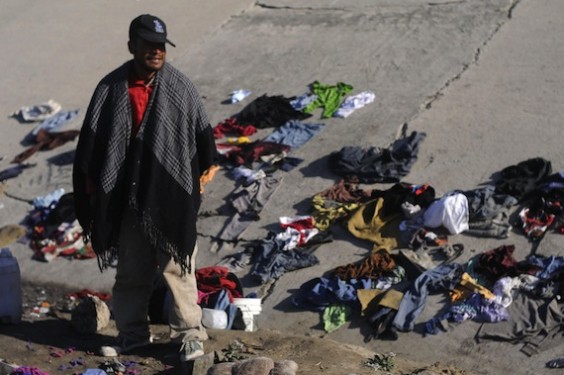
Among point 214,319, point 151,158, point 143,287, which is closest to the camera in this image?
point 151,158

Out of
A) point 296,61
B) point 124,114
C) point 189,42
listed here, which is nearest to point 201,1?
point 189,42

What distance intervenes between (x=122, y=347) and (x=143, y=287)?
1.43 ft

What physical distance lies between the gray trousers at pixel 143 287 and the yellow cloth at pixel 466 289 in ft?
6.42

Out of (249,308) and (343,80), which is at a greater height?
(343,80)

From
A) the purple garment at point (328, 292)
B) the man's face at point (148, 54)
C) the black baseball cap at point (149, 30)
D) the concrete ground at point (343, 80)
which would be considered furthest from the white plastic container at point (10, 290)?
the black baseball cap at point (149, 30)

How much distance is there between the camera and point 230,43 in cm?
1230

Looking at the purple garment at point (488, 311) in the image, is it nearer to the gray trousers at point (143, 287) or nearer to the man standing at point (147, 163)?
the gray trousers at point (143, 287)

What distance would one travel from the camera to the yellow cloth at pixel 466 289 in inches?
292

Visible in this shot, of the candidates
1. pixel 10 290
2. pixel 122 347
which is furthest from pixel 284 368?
pixel 10 290

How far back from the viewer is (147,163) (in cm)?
618

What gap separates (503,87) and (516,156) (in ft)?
4.22

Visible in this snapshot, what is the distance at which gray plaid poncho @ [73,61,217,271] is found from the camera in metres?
A: 6.13

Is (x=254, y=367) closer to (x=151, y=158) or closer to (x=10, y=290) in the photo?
(x=151, y=158)

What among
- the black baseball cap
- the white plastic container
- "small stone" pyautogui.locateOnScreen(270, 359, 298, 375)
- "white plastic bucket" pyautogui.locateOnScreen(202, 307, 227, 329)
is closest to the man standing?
the black baseball cap
